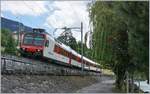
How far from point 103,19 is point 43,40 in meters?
13.4

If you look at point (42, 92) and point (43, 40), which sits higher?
point (43, 40)

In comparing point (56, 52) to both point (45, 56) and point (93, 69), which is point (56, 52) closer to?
point (45, 56)

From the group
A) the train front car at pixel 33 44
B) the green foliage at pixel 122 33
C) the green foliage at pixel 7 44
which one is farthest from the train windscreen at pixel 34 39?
the green foliage at pixel 7 44

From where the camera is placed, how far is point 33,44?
41125 mm

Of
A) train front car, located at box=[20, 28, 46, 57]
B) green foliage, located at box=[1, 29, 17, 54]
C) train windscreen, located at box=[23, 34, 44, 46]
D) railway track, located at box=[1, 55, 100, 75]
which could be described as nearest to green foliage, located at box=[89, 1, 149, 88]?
railway track, located at box=[1, 55, 100, 75]

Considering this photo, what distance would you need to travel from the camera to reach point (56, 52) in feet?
149

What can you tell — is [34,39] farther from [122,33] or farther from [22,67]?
[122,33]

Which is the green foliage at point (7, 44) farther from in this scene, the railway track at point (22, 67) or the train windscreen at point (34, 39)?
the train windscreen at point (34, 39)

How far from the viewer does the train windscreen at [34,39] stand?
40906 mm

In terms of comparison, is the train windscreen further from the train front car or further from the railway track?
the railway track

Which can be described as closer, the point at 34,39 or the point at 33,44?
the point at 33,44

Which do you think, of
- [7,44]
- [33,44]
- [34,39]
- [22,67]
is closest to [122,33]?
[22,67]

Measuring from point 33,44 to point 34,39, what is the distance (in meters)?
0.53

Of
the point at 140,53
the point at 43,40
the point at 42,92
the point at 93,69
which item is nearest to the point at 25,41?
the point at 43,40
